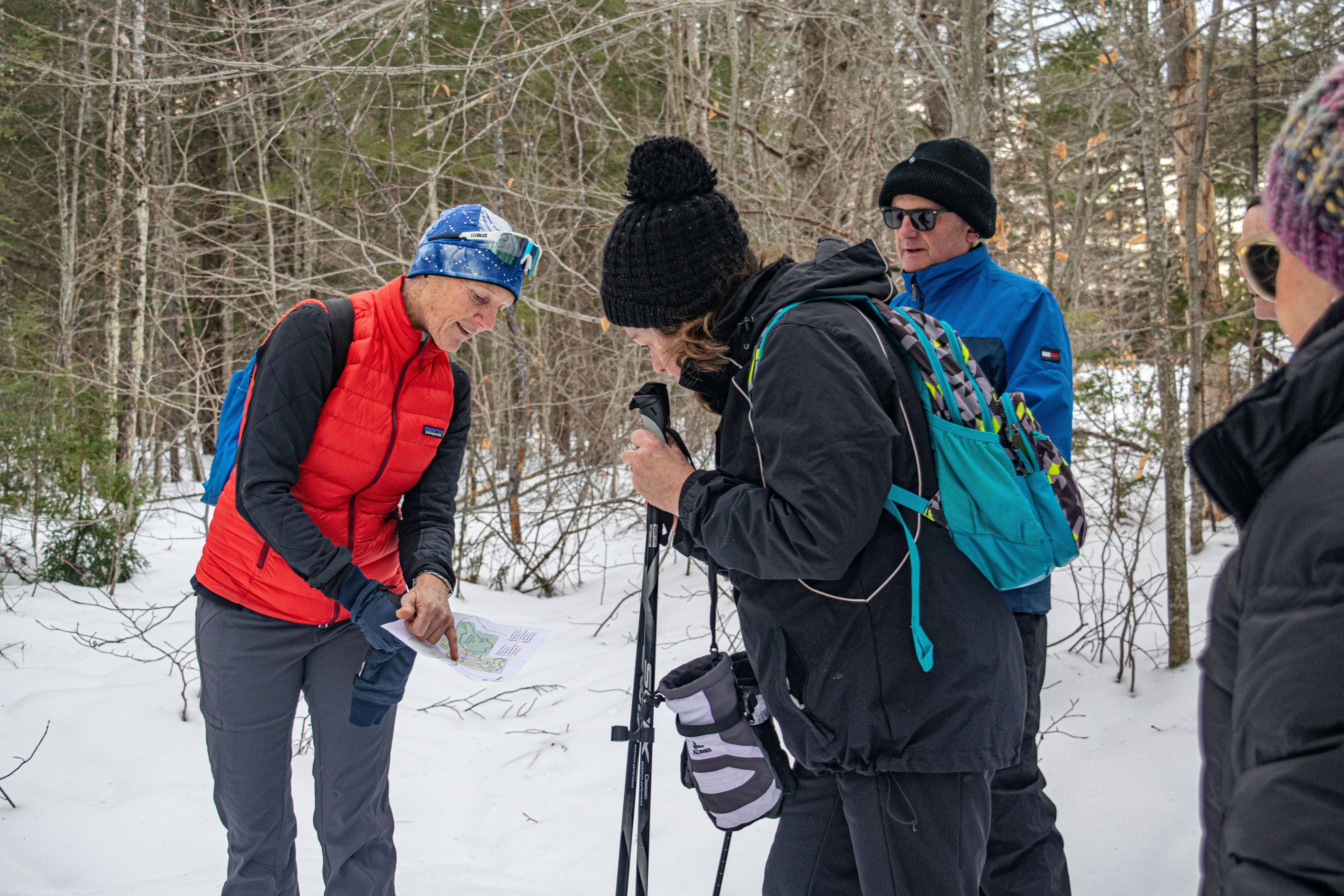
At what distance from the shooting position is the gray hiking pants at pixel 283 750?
221 centimetres

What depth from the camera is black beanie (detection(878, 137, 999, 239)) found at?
262 cm

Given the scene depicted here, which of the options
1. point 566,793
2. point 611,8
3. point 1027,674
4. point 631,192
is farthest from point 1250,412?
point 611,8

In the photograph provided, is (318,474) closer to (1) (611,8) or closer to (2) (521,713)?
(2) (521,713)

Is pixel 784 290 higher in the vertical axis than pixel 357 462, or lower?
higher

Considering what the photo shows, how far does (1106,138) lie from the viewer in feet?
16.2

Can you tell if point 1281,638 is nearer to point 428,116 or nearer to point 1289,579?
point 1289,579

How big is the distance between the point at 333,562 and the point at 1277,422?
78.1 inches

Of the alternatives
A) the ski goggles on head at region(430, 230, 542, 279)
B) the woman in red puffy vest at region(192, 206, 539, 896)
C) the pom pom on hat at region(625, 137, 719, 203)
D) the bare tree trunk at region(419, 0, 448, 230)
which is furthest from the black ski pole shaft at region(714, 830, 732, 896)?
the bare tree trunk at region(419, 0, 448, 230)

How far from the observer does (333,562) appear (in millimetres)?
2162

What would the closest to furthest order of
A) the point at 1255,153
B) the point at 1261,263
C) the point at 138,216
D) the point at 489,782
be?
the point at 1261,263 → the point at 489,782 → the point at 1255,153 → the point at 138,216

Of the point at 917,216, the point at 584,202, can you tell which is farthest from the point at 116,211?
the point at 917,216

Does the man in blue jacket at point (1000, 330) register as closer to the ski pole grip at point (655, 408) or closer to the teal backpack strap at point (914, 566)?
the teal backpack strap at point (914, 566)

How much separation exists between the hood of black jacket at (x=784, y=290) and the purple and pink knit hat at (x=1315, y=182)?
2.43 feet

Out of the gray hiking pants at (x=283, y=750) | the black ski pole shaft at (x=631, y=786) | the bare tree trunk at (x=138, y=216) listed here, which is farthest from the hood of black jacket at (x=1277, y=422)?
the bare tree trunk at (x=138, y=216)
